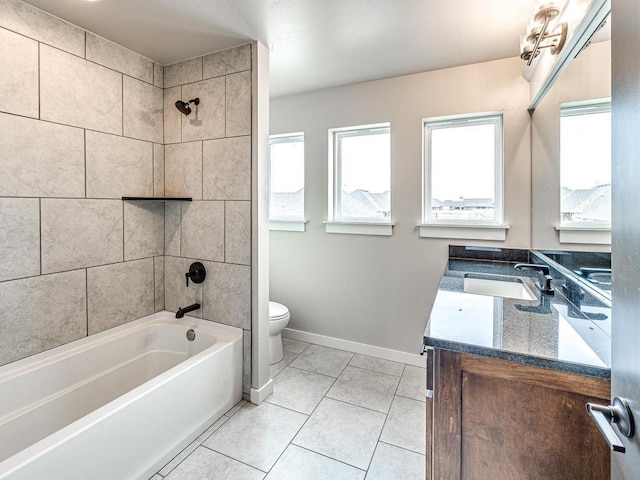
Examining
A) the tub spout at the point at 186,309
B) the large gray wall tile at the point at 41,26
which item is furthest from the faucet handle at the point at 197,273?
the large gray wall tile at the point at 41,26

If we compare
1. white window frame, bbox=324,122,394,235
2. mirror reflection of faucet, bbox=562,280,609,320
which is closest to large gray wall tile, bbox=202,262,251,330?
white window frame, bbox=324,122,394,235

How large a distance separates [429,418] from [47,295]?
6.74 feet

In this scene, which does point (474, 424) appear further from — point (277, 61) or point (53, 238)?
point (277, 61)

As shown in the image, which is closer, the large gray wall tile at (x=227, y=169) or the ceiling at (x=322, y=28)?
the ceiling at (x=322, y=28)

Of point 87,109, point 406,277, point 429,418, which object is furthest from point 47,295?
point 406,277

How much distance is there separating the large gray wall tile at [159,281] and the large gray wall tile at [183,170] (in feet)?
1.71

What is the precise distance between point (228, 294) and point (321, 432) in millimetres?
1051

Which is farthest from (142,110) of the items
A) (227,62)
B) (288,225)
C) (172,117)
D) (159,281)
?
(288,225)

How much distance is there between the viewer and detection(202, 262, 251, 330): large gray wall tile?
213 centimetres

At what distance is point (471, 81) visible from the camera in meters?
2.35

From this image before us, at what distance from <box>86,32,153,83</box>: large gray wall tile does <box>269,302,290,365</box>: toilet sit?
6.55 ft

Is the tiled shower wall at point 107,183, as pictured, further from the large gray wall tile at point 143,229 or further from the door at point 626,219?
the door at point 626,219

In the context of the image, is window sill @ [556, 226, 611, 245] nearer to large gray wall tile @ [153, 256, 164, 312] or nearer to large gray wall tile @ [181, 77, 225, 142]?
large gray wall tile @ [181, 77, 225, 142]

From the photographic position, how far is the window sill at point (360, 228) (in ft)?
8.69
